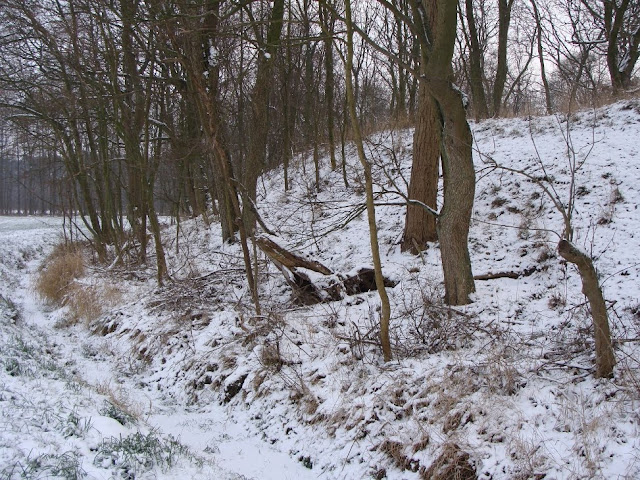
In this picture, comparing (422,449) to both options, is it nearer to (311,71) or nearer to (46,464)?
(46,464)

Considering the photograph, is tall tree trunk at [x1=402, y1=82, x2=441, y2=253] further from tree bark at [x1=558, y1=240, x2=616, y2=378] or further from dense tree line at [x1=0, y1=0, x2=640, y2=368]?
tree bark at [x1=558, y1=240, x2=616, y2=378]

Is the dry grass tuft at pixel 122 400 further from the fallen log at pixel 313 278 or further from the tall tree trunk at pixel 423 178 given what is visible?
the tall tree trunk at pixel 423 178

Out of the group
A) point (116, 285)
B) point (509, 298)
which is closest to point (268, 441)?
point (509, 298)

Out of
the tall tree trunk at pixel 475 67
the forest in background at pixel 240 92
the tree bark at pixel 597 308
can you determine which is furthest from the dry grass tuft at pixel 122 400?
the tall tree trunk at pixel 475 67

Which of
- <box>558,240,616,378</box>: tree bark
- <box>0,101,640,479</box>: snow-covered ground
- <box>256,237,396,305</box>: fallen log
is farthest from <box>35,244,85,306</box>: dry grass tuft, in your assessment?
<box>558,240,616,378</box>: tree bark

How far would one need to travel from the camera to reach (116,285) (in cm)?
946

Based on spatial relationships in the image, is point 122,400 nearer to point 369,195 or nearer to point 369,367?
point 369,367

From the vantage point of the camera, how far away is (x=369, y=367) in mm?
4602

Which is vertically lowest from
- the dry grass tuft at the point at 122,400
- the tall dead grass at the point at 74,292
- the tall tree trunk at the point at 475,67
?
the dry grass tuft at the point at 122,400

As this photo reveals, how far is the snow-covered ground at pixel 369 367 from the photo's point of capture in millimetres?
3170

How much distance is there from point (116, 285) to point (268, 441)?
650cm

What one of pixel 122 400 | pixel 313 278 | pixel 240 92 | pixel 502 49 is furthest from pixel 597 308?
pixel 502 49

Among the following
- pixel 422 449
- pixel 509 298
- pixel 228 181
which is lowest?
pixel 422 449

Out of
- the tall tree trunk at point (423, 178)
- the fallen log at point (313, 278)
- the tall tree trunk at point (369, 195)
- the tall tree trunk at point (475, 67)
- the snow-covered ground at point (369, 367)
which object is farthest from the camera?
the tall tree trunk at point (475, 67)
